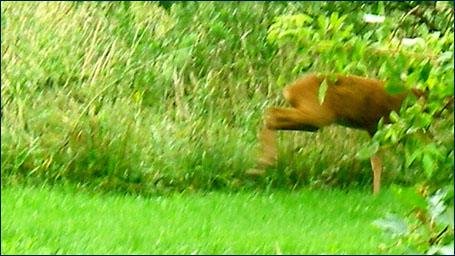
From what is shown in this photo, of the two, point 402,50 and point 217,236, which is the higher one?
point 402,50

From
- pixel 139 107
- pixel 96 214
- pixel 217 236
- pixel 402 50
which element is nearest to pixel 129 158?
pixel 139 107

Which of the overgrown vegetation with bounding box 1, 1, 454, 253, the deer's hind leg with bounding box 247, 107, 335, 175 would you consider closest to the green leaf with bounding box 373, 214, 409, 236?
the overgrown vegetation with bounding box 1, 1, 454, 253

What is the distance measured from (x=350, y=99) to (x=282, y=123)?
662mm

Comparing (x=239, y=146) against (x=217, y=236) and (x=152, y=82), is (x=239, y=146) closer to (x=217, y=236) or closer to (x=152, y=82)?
(x=152, y=82)

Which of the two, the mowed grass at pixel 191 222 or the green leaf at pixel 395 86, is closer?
the green leaf at pixel 395 86

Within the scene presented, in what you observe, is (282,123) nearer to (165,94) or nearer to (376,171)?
(376,171)

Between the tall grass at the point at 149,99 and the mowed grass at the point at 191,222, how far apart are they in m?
0.56

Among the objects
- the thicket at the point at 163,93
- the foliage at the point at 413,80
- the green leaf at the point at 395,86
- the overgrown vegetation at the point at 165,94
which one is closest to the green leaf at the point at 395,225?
the foliage at the point at 413,80

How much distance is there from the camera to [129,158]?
9.62 metres

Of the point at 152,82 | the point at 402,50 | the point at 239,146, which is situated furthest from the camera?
the point at 152,82

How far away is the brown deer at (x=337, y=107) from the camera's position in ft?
31.8

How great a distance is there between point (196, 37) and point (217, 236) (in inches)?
168

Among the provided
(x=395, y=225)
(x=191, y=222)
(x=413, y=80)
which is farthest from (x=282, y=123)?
(x=395, y=225)

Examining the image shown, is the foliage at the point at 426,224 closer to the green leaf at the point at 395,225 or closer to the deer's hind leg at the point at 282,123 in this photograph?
the green leaf at the point at 395,225
